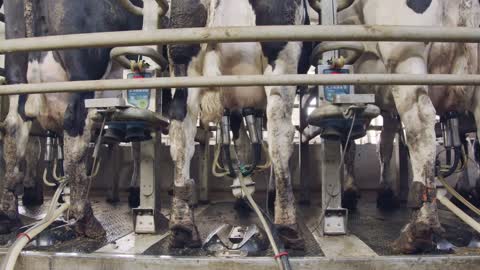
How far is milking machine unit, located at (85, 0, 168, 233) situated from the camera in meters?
2.35

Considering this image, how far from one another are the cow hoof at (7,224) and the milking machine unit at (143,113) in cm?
76

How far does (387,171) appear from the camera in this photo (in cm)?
392

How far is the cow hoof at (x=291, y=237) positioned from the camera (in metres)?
2.06

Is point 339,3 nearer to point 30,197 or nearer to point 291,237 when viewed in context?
point 291,237

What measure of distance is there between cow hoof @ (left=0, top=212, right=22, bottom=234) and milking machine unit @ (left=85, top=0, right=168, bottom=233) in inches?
30.0

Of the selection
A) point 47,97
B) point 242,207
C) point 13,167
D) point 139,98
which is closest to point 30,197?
point 13,167

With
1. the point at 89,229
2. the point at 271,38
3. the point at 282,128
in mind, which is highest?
the point at 271,38

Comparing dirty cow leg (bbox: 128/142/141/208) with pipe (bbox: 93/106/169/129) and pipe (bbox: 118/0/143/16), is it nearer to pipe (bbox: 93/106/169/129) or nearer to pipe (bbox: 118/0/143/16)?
pipe (bbox: 93/106/169/129)

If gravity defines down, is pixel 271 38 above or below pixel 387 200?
above

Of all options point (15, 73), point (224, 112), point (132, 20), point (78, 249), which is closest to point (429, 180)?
point (224, 112)

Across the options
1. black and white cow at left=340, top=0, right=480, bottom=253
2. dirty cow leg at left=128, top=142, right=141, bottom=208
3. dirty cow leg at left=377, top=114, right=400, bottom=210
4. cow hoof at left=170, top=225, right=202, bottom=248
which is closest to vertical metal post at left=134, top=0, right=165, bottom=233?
cow hoof at left=170, top=225, right=202, bottom=248

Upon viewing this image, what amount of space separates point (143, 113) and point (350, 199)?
6.67 ft

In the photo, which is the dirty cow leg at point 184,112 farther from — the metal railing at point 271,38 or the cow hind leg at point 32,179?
the cow hind leg at point 32,179

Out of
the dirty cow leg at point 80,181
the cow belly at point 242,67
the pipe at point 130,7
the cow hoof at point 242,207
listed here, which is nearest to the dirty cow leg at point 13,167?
the dirty cow leg at point 80,181
